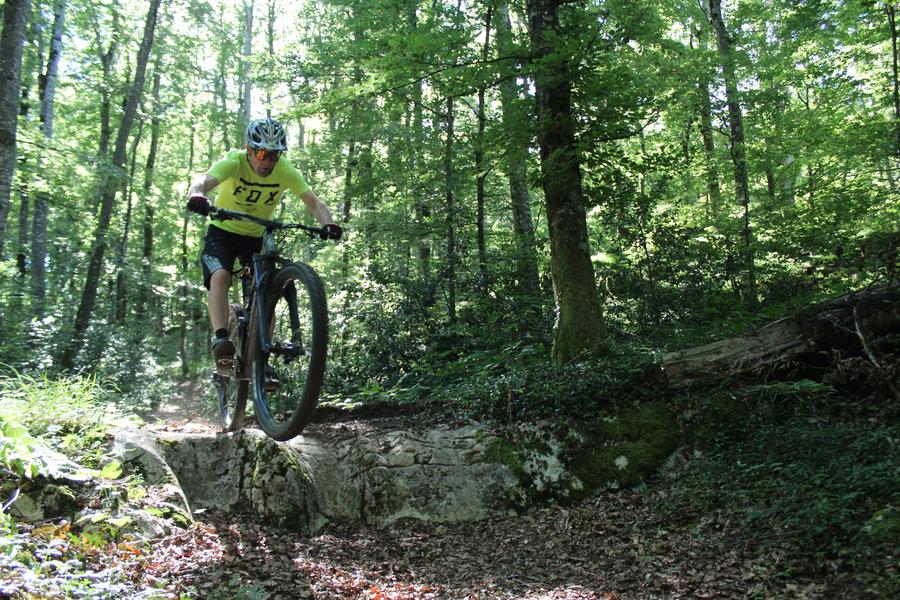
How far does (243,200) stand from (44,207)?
12.4m

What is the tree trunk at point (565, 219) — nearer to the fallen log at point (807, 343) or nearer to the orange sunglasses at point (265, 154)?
the fallen log at point (807, 343)

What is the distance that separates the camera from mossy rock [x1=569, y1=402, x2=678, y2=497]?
4.56 metres

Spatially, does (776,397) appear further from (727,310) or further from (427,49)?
(427,49)

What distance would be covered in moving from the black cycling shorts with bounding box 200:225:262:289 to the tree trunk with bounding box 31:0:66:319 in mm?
9404

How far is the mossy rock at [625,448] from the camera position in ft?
15.0

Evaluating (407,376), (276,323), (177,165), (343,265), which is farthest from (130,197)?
(276,323)

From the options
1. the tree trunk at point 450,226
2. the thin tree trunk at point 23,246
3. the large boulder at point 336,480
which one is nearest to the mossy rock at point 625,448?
the large boulder at point 336,480

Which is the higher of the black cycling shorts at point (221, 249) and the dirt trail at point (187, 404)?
the black cycling shorts at point (221, 249)

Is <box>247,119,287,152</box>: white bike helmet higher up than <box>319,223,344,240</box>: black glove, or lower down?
higher up

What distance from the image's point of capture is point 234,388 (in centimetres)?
535

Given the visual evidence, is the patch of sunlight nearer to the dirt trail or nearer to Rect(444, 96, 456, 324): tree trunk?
Rect(444, 96, 456, 324): tree trunk

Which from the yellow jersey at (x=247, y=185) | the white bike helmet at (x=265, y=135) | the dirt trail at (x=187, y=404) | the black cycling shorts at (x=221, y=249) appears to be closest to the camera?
the white bike helmet at (x=265, y=135)

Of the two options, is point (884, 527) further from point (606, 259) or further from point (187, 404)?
point (187, 404)

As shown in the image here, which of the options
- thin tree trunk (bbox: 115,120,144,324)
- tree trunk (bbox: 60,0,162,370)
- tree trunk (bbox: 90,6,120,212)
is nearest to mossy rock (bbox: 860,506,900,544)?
tree trunk (bbox: 60,0,162,370)
